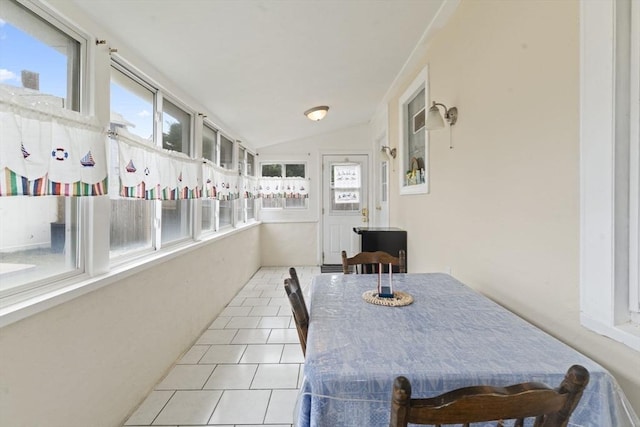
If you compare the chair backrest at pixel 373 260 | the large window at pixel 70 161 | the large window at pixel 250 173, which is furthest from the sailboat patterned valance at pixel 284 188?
the chair backrest at pixel 373 260

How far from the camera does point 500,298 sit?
1630 millimetres

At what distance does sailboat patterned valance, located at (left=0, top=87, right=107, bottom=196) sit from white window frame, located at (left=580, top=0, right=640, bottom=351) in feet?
6.54

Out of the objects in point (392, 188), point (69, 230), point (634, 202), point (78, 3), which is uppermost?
point (78, 3)

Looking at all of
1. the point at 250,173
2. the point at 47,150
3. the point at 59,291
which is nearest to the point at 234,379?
the point at 59,291

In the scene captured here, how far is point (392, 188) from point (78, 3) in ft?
11.3

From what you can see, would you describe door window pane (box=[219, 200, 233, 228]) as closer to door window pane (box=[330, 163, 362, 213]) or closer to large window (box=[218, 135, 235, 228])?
large window (box=[218, 135, 235, 228])

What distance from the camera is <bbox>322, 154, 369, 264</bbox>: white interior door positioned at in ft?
18.4

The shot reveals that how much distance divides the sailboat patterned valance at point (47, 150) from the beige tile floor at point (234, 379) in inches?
52.0

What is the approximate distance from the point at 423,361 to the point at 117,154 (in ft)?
5.76

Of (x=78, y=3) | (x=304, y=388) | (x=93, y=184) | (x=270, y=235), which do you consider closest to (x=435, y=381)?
(x=304, y=388)

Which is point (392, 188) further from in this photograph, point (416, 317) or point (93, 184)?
point (93, 184)

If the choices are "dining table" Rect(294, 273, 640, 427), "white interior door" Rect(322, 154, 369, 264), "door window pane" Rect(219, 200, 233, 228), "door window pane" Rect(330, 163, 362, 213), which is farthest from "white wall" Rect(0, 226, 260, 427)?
"door window pane" Rect(330, 163, 362, 213)

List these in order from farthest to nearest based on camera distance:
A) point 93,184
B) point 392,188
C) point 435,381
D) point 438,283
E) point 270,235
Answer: point 270,235 < point 392,188 < point 438,283 < point 93,184 < point 435,381

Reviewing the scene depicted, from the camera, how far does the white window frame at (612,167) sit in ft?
3.10
